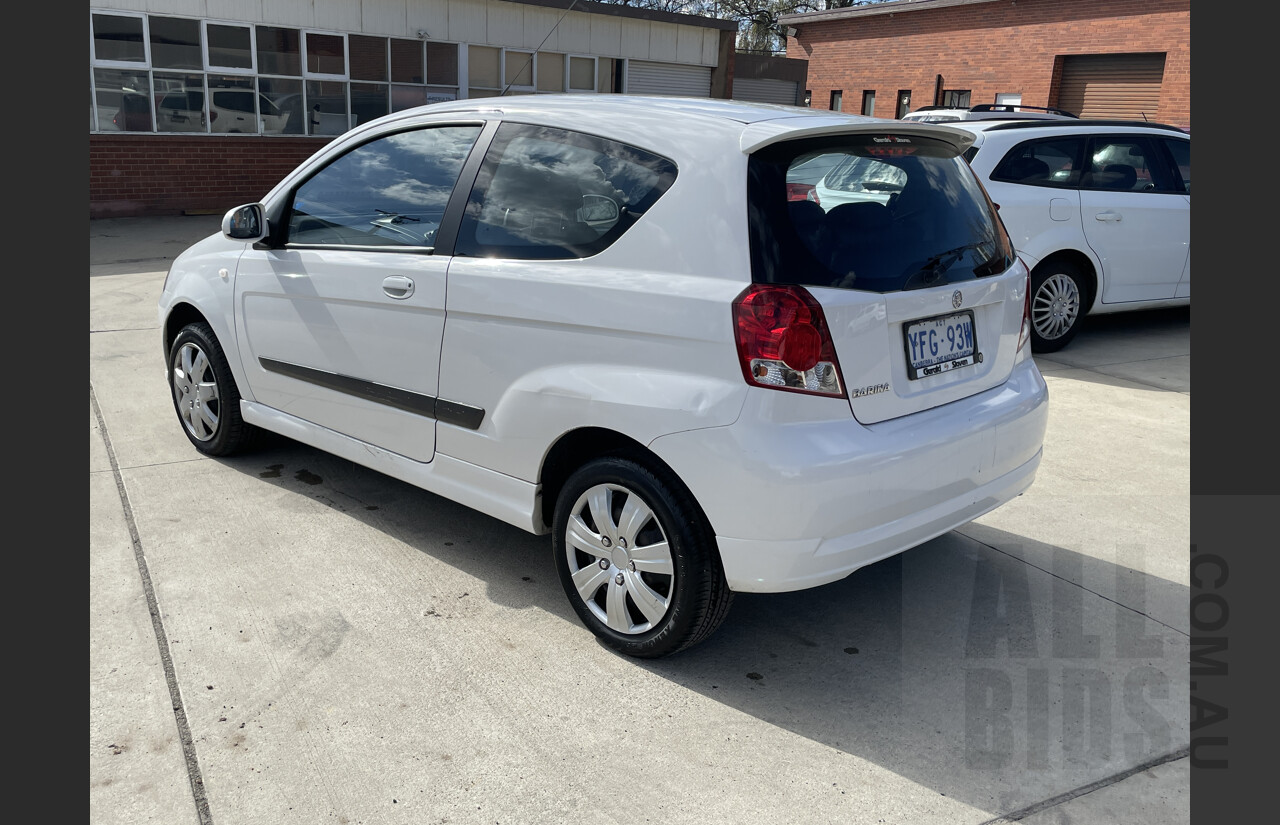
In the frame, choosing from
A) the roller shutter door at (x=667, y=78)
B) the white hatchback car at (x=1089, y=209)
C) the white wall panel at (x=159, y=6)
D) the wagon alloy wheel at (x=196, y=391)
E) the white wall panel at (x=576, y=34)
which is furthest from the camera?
the roller shutter door at (x=667, y=78)

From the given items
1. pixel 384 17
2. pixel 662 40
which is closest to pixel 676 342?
pixel 384 17

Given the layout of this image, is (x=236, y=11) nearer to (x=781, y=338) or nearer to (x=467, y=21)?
(x=467, y=21)

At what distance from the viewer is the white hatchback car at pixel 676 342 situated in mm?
2869

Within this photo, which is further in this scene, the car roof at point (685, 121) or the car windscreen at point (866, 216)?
the car roof at point (685, 121)

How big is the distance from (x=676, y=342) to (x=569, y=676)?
1.15 m

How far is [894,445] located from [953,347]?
51 centimetres

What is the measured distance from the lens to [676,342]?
295 centimetres

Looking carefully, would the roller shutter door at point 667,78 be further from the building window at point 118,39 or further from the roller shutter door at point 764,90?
Result: the building window at point 118,39

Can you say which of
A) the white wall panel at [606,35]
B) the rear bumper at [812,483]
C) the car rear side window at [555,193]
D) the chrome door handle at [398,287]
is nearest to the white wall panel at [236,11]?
the white wall panel at [606,35]

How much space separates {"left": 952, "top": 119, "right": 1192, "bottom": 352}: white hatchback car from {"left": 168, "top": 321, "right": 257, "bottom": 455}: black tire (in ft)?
18.0

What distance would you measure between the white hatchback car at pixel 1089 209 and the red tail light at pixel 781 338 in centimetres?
519

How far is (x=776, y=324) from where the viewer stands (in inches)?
111

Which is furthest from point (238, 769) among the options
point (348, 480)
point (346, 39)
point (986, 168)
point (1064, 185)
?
point (346, 39)

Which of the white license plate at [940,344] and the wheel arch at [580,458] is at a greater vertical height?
the white license plate at [940,344]
